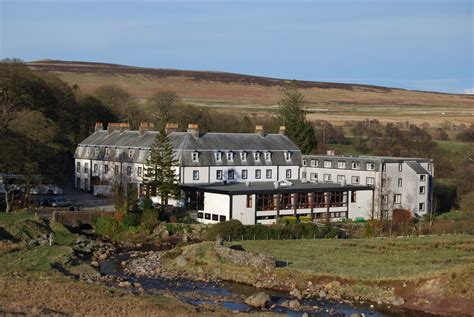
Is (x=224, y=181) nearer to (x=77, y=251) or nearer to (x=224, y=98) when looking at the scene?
(x=77, y=251)

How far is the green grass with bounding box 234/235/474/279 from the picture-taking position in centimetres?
4303

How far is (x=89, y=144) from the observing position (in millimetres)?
78875

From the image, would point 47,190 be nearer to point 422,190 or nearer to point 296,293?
point 422,190

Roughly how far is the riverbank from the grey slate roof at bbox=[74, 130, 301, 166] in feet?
54.0

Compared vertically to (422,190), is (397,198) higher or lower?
lower

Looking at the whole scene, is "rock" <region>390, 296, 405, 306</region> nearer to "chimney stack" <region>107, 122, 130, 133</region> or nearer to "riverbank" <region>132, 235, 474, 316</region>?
"riverbank" <region>132, 235, 474, 316</region>

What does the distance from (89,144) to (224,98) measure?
121428 mm

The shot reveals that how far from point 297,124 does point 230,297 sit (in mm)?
53726

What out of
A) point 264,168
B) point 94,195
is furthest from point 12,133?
point 264,168

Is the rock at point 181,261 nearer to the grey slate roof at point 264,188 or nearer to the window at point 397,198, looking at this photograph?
the grey slate roof at point 264,188

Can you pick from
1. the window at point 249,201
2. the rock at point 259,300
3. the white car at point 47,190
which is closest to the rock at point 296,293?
the rock at point 259,300

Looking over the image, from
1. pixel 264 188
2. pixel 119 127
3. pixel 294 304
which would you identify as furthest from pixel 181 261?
pixel 119 127

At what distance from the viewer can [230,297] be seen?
39188 mm

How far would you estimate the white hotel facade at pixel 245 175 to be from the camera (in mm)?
62844
